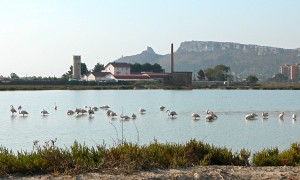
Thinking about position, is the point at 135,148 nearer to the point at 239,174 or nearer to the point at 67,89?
the point at 239,174

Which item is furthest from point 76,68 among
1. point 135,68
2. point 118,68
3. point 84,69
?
point 135,68

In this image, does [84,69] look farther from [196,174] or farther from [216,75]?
[196,174]

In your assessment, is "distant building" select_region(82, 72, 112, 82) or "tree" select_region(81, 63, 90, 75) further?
"tree" select_region(81, 63, 90, 75)

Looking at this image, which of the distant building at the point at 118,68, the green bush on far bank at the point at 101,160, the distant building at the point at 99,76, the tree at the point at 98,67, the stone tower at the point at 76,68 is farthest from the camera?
the tree at the point at 98,67

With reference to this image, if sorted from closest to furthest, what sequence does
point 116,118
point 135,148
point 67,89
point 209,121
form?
point 135,148, point 209,121, point 116,118, point 67,89

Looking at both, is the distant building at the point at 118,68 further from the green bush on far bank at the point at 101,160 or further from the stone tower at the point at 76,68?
the green bush on far bank at the point at 101,160

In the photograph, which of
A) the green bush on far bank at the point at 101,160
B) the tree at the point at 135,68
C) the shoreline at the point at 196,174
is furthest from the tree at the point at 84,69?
the shoreline at the point at 196,174

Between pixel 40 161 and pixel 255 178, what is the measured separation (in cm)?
360

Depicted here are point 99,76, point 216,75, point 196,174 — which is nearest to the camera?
point 196,174

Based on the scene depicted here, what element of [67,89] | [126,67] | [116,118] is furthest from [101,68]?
[116,118]

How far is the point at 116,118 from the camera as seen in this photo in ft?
118

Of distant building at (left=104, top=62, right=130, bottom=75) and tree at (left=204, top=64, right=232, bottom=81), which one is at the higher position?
distant building at (left=104, top=62, right=130, bottom=75)

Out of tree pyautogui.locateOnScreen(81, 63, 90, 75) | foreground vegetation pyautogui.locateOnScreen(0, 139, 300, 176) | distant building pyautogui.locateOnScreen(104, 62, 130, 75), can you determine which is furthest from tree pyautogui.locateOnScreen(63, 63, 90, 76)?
foreground vegetation pyautogui.locateOnScreen(0, 139, 300, 176)

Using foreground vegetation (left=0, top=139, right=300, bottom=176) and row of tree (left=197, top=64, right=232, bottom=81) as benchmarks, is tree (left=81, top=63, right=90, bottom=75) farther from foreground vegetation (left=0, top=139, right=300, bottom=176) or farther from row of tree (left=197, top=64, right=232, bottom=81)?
foreground vegetation (left=0, top=139, right=300, bottom=176)
